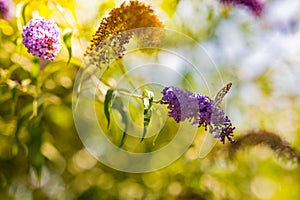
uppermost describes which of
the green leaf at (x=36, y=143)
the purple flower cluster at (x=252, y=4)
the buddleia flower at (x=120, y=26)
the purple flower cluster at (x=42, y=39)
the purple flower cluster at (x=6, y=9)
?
the purple flower cluster at (x=252, y=4)

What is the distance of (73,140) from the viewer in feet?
4.97

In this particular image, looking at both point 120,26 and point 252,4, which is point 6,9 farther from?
point 252,4

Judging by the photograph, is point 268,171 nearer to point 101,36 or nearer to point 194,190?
point 194,190

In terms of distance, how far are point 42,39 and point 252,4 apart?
0.65 m

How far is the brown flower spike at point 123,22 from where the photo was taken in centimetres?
90

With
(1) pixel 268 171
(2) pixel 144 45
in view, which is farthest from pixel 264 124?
(2) pixel 144 45

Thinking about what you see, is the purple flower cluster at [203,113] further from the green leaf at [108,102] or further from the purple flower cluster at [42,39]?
the purple flower cluster at [42,39]

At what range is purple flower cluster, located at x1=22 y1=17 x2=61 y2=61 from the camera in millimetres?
858

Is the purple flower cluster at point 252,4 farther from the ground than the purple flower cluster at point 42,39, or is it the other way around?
the purple flower cluster at point 252,4

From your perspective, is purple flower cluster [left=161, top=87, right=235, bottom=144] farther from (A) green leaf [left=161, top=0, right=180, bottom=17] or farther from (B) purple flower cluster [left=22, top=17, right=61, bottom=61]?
(A) green leaf [left=161, top=0, right=180, bottom=17]

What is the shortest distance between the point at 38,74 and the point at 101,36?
0.29 meters

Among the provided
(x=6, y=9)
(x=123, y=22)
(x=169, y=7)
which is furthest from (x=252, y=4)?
(x=6, y=9)

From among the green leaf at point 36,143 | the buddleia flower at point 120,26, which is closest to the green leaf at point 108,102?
the buddleia flower at point 120,26

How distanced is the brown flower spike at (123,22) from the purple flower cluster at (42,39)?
0.07 m
